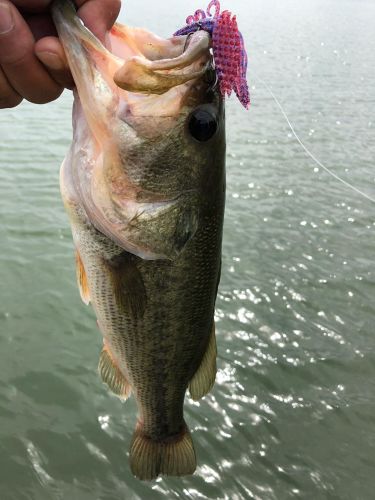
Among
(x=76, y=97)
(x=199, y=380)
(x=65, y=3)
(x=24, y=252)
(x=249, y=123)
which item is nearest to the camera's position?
(x=65, y=3)

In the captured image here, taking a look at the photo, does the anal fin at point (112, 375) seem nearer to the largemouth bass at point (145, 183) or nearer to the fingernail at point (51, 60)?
the largemouth bass at point (145, 183)

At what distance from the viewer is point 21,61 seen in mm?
1531

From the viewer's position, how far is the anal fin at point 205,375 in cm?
220

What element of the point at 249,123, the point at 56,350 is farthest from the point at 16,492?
the point at 249,123

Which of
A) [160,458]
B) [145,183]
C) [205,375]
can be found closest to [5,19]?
[145,183]

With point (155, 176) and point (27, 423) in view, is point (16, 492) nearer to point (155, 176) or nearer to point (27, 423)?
point (27, 423)

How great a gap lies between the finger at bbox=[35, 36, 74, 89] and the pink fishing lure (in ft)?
1.45

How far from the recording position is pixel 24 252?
5.73 meters

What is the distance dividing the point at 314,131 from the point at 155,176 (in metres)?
10.1

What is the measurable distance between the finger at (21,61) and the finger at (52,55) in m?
0.02

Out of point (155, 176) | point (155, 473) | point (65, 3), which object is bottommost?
point (155, 473)

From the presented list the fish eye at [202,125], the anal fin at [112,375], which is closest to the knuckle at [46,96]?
the fish eye at [202,125]

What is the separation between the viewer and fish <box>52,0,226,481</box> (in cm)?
153

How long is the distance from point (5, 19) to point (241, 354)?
12.4 ft
